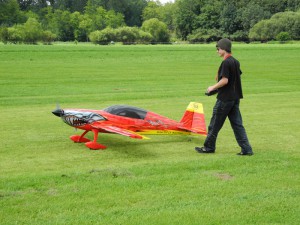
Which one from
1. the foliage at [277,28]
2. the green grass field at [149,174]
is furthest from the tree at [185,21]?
the green grass field at [149,174]

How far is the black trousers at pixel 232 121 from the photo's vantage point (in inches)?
348

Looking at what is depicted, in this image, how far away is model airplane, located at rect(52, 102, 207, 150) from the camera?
31.9 ft

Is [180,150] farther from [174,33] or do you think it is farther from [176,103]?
[174,33]

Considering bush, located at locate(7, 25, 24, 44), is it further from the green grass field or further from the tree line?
the green grass field

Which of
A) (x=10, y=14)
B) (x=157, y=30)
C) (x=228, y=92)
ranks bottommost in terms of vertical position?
(x=228, y=92)

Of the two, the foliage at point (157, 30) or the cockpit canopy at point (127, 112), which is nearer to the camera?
the cockpit canopy at point (127, 112)

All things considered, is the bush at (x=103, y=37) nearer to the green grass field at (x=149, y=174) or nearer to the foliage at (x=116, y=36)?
the foliage at (x=116, y=36)

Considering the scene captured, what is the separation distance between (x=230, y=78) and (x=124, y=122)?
2.62 meters

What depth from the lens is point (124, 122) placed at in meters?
9.92

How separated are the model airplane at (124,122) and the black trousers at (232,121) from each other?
1.10m

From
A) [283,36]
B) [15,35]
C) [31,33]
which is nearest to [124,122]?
[15,35]

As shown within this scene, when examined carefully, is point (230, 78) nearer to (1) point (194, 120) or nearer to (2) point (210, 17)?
(1) point (194, 120)

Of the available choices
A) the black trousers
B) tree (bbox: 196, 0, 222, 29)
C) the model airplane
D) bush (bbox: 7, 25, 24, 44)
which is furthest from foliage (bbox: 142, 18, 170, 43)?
the black trousers

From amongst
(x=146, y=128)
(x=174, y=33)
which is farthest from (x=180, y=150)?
(x=174, y=33)
